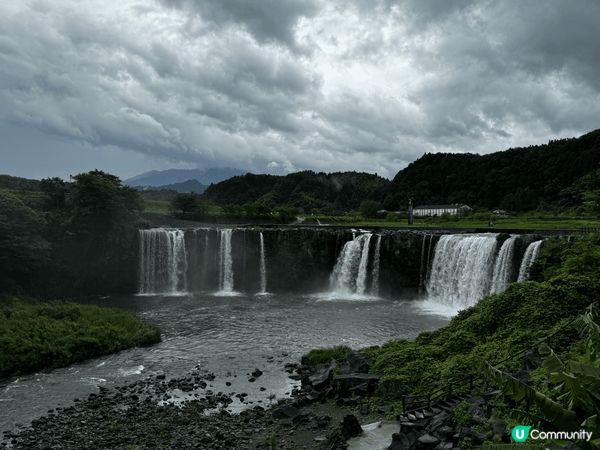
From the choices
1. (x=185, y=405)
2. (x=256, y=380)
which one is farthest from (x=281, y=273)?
(x=185, y=405)

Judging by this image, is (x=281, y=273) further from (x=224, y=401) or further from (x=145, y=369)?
(x=224, y=401)

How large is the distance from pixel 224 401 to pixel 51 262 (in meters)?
31.8

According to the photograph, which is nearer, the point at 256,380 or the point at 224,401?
the point at 224,401

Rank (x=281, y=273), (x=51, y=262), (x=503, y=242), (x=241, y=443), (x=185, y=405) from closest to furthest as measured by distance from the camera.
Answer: (x=241, y=443), (x=185, y=405), (x=503, y=242), (x=51, y=262), (x=281, y=273)

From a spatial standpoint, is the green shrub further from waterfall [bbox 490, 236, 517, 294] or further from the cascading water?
the cascading water

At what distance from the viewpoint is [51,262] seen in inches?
1740

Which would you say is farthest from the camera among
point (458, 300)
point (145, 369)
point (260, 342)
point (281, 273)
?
point (281, 273)

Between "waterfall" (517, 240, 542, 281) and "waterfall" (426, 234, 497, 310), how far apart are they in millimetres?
2608

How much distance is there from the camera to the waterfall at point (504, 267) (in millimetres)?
34094

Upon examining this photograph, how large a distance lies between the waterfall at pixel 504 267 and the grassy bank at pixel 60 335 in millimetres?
24242

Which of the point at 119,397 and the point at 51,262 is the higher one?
the point at 51,262

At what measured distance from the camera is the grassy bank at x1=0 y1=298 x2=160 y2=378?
2498 cm

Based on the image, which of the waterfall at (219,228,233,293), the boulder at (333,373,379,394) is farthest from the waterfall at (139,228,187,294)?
the boulder at (333,373,379,394)

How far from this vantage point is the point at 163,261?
48.8 m
